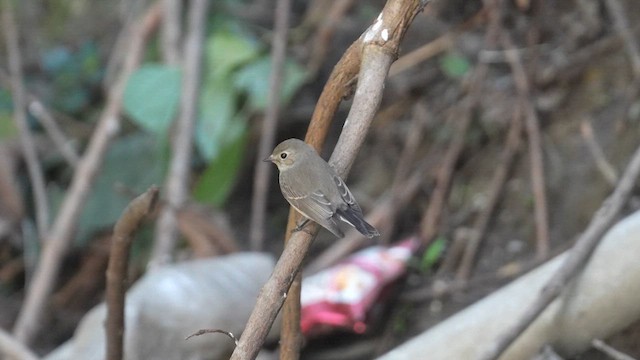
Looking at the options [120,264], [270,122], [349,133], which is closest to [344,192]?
[349,133]

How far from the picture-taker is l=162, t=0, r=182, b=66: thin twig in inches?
127

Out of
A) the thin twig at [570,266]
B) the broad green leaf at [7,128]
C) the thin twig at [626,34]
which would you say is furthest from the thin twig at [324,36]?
the thin twig at [570,266]

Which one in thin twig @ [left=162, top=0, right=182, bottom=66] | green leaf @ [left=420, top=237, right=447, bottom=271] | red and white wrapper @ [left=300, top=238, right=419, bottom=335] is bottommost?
red and white wrapper @ [left=300, top=238, right=419, bottom=335]

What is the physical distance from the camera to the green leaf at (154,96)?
113 inches

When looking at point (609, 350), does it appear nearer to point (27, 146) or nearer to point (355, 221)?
point (355, 221)

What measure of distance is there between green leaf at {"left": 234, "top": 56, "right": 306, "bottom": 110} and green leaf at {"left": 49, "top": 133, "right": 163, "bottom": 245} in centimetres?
45

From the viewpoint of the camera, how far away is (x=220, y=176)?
3.01 meters

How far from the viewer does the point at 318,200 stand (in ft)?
4.14

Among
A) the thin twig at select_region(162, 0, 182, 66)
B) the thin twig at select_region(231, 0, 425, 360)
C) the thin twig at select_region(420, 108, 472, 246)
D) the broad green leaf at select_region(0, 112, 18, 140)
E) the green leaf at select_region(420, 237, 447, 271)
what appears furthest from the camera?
the broad green leaf at select_region(0, 112, 18, 140)

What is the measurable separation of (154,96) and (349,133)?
1915mm

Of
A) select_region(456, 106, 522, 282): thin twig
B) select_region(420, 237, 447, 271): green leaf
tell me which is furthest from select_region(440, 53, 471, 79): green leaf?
select_region(420, 237, 447, 271): green leaf

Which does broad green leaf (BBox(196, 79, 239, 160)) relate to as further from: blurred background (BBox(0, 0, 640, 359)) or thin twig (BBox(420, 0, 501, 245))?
thin twig (BBox(420, 0, 501, 245))

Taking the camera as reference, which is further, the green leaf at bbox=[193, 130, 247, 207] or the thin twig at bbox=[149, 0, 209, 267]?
the green leaf at bbox=[193, 130, 247, 207]

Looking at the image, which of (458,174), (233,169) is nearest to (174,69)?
(233,169)
